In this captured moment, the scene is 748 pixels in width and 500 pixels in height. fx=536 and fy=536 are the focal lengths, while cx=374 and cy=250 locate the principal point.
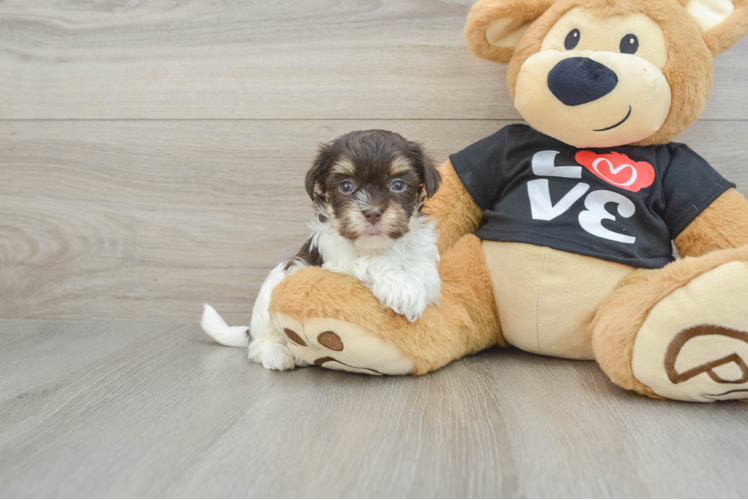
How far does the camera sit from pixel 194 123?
5.78ft

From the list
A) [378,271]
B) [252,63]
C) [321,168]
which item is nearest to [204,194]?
[252,63]

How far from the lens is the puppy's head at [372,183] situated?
3.70 feet

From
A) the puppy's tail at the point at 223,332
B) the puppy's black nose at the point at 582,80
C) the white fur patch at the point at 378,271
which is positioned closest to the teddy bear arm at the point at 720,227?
the puppy's black nose at the point at 582,80

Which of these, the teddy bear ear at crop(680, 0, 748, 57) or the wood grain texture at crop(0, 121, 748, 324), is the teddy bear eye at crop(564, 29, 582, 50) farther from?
the wood grain texture at crop(0, 121, 748, 324)

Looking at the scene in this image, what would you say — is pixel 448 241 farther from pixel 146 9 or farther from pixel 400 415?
pixel 146 9

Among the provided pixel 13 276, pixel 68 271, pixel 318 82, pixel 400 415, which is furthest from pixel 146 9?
pixel 400 415


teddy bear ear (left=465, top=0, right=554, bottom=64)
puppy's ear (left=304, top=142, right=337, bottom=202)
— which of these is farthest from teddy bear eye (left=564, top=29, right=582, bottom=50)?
puppy's ear (left=304, top=142, right=337, bottom=202)

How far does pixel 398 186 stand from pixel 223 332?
0.76m

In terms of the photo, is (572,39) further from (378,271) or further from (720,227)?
(378,271)

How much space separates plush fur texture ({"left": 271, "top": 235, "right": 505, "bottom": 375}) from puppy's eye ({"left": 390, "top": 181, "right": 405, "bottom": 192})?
0.73 feet

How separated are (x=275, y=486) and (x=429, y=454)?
0.25m

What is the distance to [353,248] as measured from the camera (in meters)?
1.25

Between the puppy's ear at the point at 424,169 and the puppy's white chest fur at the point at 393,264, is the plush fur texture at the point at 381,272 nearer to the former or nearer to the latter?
the puppy's white chest fur at the point at 393,264

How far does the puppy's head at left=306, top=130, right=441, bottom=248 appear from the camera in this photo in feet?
3.70
